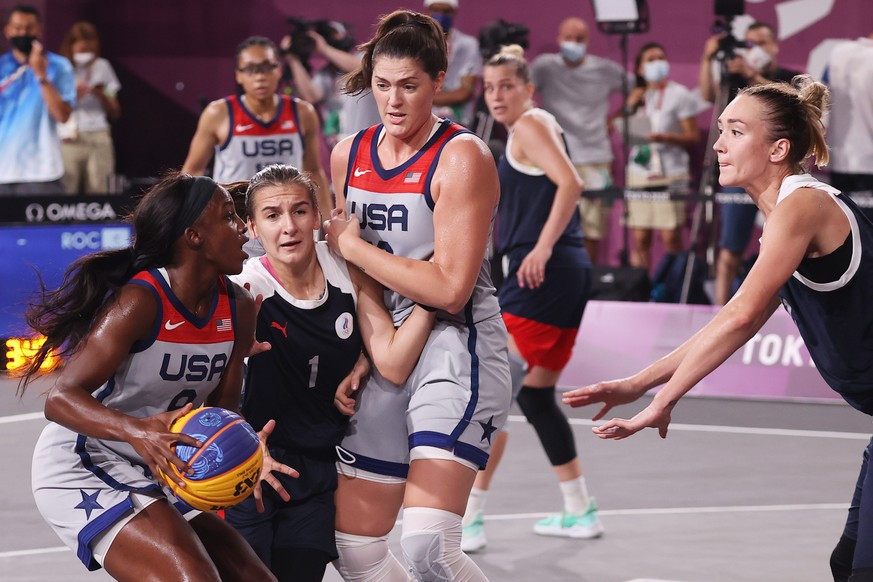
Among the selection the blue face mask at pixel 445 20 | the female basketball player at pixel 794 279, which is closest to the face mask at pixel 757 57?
the blue face mask at pixel 445 20

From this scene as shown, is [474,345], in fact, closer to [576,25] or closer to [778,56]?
[576,25]

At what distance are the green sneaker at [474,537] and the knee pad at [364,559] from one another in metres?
1.70

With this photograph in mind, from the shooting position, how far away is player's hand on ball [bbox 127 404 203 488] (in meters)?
3.30

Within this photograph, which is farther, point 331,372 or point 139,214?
point 331,372

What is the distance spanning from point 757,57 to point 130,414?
804 centimetres

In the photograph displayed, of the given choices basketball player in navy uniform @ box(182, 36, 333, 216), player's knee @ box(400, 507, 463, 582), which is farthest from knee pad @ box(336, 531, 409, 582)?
basketball player in navy uniform @ box(182, 36, 333, 216)

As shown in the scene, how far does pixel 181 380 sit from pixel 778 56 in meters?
9.25

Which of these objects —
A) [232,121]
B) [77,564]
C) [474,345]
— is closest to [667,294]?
[232,121]

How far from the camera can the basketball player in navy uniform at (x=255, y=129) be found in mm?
8367

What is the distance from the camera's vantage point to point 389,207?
12.8 ft

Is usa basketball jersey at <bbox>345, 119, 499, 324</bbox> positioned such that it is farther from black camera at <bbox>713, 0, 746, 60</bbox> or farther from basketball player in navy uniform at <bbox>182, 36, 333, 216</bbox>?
black camera at <bbox>713, 0, 746, 60</bbox>

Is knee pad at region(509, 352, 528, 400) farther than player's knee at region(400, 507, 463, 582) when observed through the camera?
Yes

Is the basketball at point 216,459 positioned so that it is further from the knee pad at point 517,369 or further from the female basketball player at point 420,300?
the knee pad at point 517,369

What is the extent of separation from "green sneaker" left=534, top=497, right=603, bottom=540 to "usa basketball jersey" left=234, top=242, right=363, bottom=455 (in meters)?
2.25
